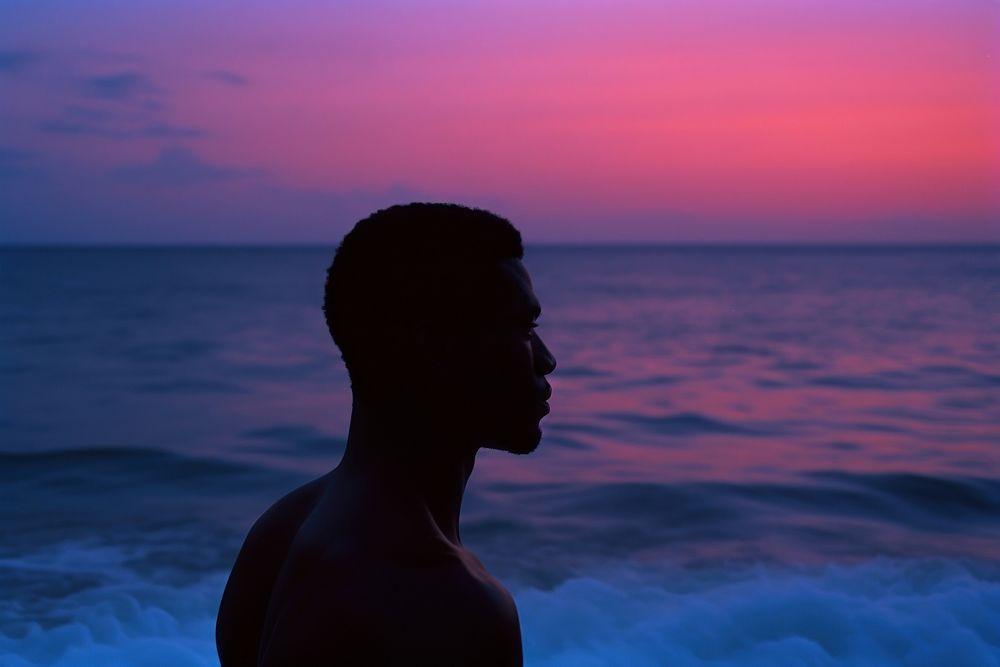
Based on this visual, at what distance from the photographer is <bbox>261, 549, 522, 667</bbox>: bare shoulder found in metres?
1.66

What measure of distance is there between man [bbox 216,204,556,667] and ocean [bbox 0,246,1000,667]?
4.47 metres

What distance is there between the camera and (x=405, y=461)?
1.86 metres

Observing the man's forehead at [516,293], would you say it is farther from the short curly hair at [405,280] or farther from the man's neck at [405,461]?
the man's neck at [405,461]

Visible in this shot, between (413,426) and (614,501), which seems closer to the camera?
(413,426)

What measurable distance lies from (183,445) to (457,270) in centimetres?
1111

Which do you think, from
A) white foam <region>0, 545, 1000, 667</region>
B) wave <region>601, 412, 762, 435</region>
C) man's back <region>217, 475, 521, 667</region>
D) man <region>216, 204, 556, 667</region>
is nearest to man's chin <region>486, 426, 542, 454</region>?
man <region>216, 204, 556, 667</region>

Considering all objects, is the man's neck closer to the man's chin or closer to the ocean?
the man's chin

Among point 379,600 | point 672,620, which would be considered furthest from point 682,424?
point 379,600

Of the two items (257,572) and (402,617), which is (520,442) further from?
(257,572)

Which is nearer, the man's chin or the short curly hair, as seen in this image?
the short curly hair

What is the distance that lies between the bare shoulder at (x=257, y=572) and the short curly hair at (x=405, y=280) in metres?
0.43

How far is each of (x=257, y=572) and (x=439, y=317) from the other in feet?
2.39

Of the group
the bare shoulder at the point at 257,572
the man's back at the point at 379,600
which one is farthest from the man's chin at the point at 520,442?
the bare shoulder at the point at 257,572

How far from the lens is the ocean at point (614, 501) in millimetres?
6480
